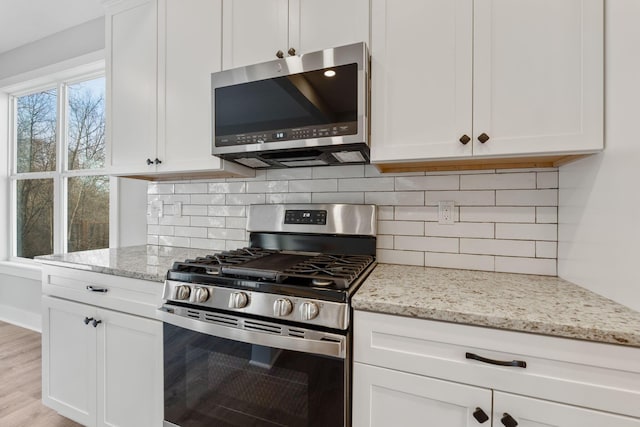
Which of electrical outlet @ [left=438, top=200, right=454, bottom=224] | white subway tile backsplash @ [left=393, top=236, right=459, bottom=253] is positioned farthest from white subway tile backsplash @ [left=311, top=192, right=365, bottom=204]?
electrical outlet @ [left=438, top=200, right=454, bottom=224]

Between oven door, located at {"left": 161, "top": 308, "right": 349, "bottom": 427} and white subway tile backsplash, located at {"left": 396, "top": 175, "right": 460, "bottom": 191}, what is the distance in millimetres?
893

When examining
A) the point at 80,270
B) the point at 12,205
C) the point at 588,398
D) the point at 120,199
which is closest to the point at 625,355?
the point at 588,398

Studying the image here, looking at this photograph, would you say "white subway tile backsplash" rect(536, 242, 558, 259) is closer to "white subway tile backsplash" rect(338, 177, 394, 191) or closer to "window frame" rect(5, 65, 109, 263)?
"white subway tile backsplash" rect(338, 177, 394, 191)

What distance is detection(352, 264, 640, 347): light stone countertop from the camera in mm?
783

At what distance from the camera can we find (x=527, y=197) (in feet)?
4.51

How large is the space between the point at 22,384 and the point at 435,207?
9.88 ft

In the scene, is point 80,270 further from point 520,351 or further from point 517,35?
point 517,35

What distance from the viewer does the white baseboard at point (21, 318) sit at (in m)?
3.03

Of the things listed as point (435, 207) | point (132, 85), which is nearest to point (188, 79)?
point (132, 85)

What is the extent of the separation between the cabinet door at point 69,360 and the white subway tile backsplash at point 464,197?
183 cm

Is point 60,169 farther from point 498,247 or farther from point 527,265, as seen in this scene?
point 527,265

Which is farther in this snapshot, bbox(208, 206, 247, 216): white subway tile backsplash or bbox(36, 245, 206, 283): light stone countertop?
bbox(208, 206, 247, 216): white subway tile backsplash

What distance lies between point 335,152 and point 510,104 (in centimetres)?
72

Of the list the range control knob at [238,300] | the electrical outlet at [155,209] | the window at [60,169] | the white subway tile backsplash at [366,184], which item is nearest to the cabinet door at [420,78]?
the white subway tile backsplash at [366,184]
